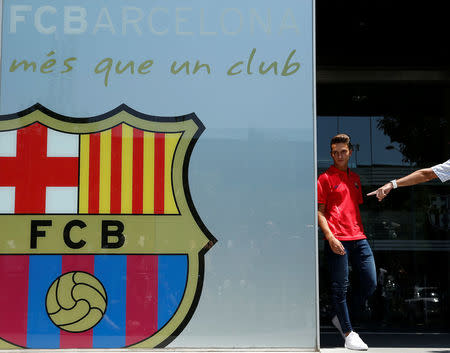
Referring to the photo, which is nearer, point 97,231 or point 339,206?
point 97,231

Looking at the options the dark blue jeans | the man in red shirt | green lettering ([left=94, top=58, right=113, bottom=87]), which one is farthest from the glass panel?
green lettering ([left=94, top=58, right=113, bottom=87])

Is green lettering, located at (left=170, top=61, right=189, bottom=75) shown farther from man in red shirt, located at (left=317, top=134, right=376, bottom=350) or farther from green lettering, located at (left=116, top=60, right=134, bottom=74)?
man in red shirt, located at (left=317, top=134, right=376, bottom=350)

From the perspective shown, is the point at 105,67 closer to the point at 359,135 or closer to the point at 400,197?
the point at 359,135

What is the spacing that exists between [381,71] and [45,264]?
4.80 meters

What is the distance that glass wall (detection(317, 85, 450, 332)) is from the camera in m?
6.61

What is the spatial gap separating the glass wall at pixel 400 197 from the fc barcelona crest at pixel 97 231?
2739 millimetres

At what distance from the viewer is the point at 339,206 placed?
14.9 ft

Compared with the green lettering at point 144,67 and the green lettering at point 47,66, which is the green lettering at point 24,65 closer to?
the green lettering at point 47,66

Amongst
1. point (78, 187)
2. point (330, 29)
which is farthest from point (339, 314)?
point (330, 29)

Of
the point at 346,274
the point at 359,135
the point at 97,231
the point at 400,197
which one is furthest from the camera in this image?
the point at 359,135

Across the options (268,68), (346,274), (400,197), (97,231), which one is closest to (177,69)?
(268,68)

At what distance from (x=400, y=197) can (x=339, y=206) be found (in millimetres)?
2510

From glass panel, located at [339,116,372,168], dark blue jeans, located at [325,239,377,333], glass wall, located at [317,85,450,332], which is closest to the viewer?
dark blue jeans, located at [325,239,377,333]

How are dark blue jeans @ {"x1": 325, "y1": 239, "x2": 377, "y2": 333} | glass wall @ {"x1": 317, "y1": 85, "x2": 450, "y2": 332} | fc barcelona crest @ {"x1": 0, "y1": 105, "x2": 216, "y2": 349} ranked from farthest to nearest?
1. glass wall @ {"x1": 317, "y1": 85, "x2": 450, "y2": 332}
2. dark blue jeans @ {"x1": 325, "y1": 239, "x2": 377, "y2": 333}
3. fc barcelona crest @ {"x1": 0, "y1": 105, "x2": 216, "y2": 349}
